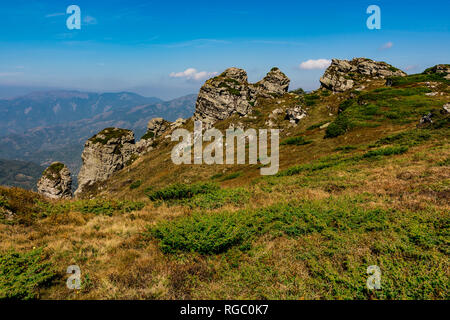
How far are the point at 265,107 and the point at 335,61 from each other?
30.6m

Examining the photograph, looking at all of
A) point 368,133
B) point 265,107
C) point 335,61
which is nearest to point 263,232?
point 368,133

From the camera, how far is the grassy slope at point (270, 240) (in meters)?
5.40

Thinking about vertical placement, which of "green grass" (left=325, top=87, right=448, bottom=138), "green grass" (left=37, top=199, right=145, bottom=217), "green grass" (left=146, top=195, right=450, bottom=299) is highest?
"green grass" (left=325, top=87, right=448, bottom=138)

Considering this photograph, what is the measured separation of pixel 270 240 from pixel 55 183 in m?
79.4

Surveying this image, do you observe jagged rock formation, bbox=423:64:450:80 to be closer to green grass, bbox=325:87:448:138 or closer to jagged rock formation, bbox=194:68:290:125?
green grass, bbox=325:87:448:138

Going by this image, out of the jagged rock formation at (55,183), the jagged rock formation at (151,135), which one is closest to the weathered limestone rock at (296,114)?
the jagged rock formation at (151,135)

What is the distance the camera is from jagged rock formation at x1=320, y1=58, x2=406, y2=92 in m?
69.2

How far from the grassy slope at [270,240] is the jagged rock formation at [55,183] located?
2664 inches

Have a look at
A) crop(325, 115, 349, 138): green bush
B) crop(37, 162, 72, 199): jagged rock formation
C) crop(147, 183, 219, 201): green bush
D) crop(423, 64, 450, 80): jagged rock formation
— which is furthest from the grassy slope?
crop(37, 162, 72, 199): jagged rock formation

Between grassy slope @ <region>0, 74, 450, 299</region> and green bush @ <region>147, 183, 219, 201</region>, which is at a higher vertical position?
grassy slope @ <region>0, 74, 450, 299</region>

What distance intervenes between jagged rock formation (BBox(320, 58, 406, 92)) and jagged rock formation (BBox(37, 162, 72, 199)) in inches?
3545

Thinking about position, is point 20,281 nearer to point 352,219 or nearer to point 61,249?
point 61,249

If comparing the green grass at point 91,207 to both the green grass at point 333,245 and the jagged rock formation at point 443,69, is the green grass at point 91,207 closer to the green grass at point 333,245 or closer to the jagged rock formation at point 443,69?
the green grass at point 333,245

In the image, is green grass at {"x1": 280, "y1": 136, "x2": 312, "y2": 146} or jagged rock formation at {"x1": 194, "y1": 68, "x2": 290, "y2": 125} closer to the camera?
green grass at {"x1": 280, "y1": 136, "x2": 312, "y2": 146}
